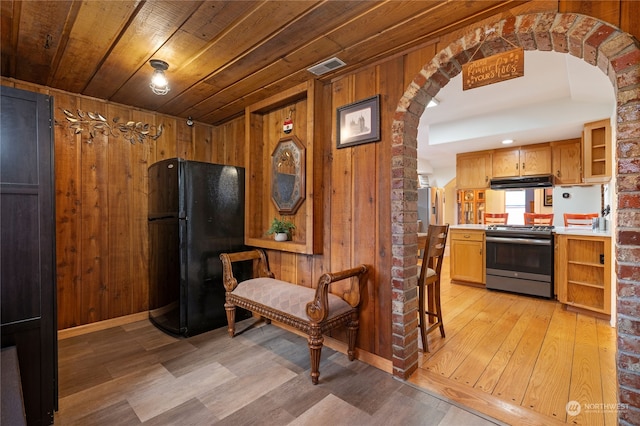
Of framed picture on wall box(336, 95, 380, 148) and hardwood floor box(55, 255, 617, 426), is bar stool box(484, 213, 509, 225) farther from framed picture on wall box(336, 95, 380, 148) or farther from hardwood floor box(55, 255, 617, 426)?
framed picture on wall box(336, 95, 380, 148)

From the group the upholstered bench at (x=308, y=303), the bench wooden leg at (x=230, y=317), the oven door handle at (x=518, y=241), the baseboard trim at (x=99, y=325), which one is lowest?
the baseboard trim at (x=99, y=325)

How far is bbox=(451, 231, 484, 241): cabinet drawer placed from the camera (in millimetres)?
4395

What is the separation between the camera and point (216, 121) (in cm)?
367

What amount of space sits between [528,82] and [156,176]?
409 cm

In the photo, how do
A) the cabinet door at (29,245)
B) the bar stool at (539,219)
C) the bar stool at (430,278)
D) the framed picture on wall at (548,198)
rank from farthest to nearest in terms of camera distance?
the framed picture on wall at (548,198)
the bar stool at (539,219)
the bar stool at (430,278)
the cabinet door at (29,245)

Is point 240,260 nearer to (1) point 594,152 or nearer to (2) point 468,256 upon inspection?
(2) point 468,256

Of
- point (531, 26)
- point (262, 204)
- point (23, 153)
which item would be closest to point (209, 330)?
point (262, 204)

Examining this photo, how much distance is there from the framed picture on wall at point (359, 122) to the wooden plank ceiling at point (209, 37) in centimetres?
31

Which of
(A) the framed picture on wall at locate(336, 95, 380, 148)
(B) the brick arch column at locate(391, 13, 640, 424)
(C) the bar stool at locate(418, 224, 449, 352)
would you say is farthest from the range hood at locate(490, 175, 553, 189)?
(A) the framed picture on wall at locate(336, 95, 380, 148)

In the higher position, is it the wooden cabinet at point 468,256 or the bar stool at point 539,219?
the bar stool at point 539,219

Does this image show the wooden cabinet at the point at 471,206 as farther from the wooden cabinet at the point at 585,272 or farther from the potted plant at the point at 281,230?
the potted plant at the point at 281,230

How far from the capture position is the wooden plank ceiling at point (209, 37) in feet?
5.26

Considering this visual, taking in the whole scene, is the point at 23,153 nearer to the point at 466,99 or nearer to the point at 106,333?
the point at 106,333

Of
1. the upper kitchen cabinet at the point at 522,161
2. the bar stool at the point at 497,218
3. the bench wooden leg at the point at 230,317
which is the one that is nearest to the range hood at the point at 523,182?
the upper kitchen cabinet at the point at 522,161
